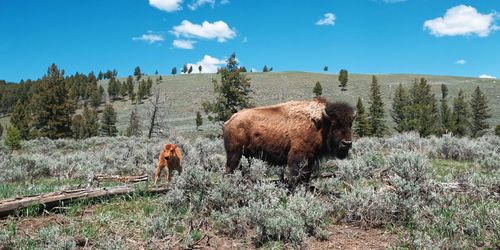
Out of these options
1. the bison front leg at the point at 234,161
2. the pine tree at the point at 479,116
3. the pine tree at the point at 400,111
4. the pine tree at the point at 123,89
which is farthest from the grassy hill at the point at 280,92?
the bison front leg at the point at 234,161

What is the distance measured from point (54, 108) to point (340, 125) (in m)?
48.9

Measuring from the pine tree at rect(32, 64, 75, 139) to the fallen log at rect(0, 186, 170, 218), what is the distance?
46551 mm

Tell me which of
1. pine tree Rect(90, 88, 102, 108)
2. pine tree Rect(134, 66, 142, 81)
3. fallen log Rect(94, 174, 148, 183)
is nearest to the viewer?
fallen log Rect(94, 174, 148, 183)

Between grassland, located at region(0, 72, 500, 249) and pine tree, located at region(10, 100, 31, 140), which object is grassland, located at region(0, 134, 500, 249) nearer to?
grassland, located at region(0, 72, 500, 249)

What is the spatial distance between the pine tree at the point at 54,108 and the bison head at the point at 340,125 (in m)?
47.9

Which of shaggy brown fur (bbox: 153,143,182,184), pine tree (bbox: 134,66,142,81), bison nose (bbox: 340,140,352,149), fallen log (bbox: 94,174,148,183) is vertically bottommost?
fallen log (bbox: 94,174,148,183)

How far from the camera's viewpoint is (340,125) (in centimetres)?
767

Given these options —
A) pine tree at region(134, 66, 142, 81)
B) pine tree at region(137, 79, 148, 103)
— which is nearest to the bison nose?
pine tree at region(137, 79, 148, 103)

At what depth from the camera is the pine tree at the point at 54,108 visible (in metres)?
48.8

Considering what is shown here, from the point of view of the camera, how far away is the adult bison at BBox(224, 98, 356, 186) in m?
7.69

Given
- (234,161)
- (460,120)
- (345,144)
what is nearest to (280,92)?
(460,120)

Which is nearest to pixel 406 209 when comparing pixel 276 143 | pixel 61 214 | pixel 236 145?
pixel 276 143

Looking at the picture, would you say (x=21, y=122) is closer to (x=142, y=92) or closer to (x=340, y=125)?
(x=142, y=92)

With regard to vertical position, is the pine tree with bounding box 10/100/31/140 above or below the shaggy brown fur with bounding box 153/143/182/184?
below
